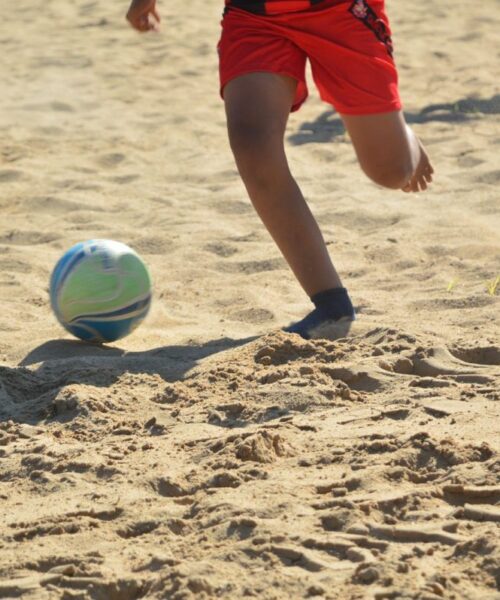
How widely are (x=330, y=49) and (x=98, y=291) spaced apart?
47.8 inches

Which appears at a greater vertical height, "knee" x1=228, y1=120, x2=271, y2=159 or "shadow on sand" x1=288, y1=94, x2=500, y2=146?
"knee" x1=228, y1=120, x2=271, y2=159

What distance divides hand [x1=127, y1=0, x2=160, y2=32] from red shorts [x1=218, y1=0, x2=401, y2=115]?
30 cm

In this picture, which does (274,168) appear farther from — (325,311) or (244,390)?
(244,390)

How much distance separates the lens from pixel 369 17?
13.4 ft

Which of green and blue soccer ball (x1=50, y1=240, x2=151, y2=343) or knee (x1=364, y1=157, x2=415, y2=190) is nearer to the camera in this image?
green and blue soccer ball (x1=50, y1=240, x2=151, y2=343)

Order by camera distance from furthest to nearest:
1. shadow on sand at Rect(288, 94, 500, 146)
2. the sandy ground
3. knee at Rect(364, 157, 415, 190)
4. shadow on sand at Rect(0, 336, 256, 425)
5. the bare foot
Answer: shadow on sand at Rect(288, 94, 500, 146) → the bare foot → knee at Rect(364, 157, 415, 190) → shadow on sand at Rect(0, 336, 256, 425) → the sandy ground

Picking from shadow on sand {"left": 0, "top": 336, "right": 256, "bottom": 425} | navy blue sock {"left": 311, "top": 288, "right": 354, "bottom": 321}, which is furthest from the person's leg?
shadow on sand {"left": 0, "top": 336, "right": 256, "bottom": 425}

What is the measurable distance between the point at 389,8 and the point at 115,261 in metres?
8.43

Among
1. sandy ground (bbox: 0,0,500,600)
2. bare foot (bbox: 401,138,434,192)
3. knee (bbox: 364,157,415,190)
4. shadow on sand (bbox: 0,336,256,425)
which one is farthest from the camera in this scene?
bare foot (bbox: 401,138,434,192)

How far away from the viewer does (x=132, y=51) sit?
10.4 metres

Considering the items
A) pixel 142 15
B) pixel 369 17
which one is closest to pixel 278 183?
pixel 369 17

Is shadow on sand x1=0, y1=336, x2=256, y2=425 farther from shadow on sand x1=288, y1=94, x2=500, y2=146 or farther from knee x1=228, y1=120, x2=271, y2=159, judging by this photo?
shadow on sand x1=288, y1=94, x2=500, y2=146

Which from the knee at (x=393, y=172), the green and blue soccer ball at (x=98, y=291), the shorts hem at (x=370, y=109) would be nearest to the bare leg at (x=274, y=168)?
the shorts hem at (x=370, y=109)

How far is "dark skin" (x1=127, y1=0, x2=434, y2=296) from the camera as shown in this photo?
4.00m
